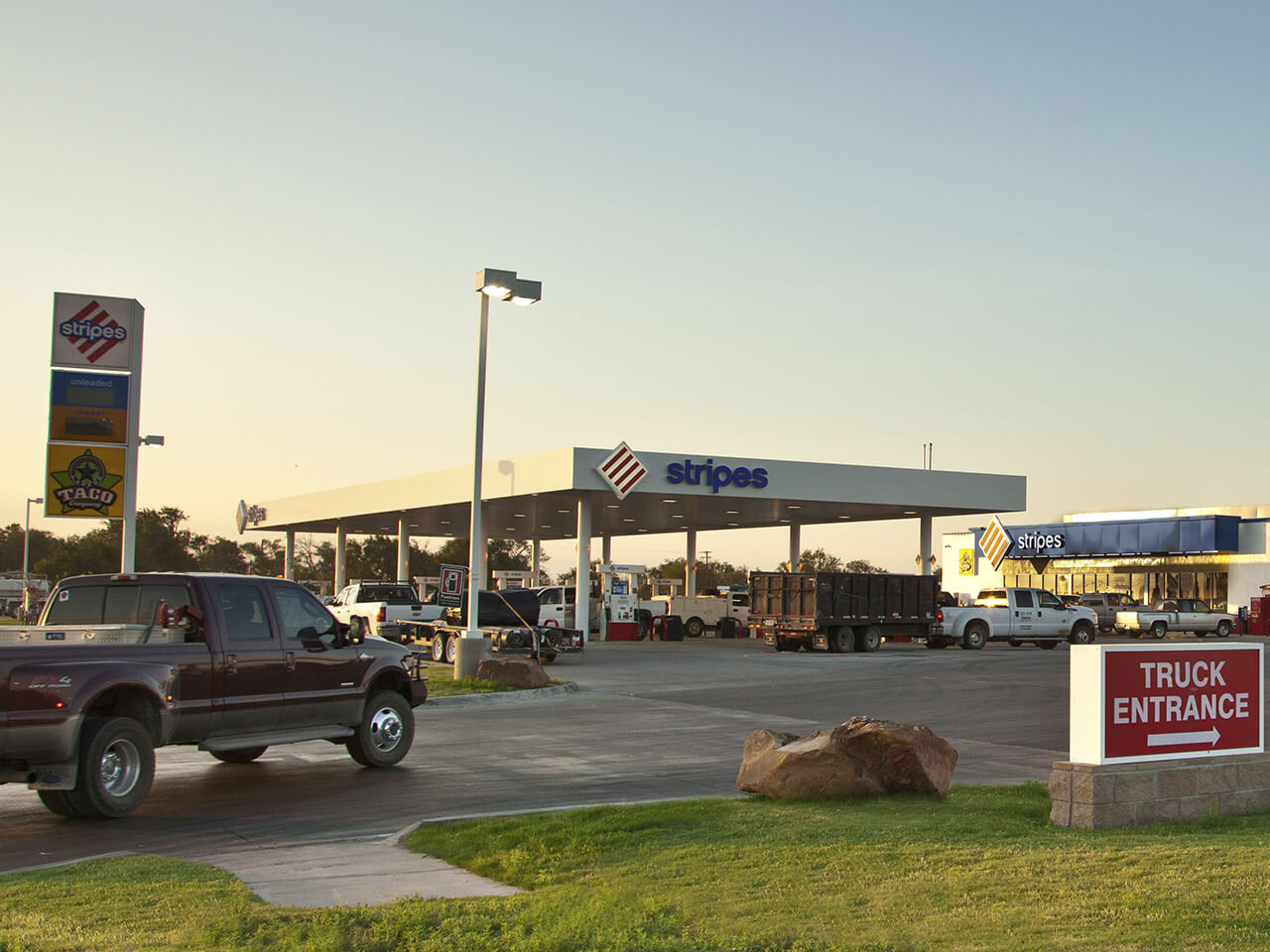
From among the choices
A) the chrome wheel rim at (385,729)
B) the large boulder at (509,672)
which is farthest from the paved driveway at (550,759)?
the large boulder at (509,672)

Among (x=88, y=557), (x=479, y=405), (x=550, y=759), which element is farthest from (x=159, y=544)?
(x=550, y=759)

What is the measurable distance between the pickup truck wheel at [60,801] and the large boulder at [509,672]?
13.8 metres

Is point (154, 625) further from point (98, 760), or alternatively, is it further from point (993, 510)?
point (993, 510)

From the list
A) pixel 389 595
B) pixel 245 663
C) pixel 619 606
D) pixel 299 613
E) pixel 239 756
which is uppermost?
pixel 299 613

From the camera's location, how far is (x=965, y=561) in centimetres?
7431

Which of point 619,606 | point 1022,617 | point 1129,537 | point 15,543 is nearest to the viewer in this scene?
point 1022,617

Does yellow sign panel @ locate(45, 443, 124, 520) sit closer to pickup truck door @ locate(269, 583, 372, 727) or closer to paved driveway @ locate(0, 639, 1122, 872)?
paved driveway @ locate(0, 639, 1122, 872)

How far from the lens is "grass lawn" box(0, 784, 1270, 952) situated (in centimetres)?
666

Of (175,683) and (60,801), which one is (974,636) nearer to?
(175,683)

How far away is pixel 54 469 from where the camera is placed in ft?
63.3

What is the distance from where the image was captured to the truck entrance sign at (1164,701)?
10086 mm

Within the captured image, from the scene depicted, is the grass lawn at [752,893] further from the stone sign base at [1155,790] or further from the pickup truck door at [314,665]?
the pickup truck door at [314,665]

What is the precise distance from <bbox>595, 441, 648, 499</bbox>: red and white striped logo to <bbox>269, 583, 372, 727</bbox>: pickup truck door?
23519mm

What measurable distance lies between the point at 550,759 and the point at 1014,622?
32185 millimetres
